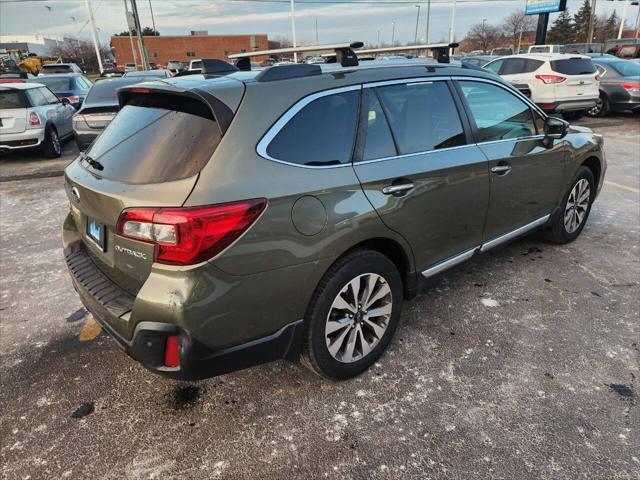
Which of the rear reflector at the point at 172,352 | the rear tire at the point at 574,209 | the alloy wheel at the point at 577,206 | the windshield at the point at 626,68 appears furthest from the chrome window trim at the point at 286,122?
the windshield at the point at 626,68

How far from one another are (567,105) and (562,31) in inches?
2599

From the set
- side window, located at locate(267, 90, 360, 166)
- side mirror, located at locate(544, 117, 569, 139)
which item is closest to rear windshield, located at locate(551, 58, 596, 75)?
side mirror, located at locate(544, 117, 569, 139)

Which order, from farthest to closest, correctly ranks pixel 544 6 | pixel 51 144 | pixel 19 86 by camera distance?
pixel 544 6 → pixel 51 144 → pixel 19 86

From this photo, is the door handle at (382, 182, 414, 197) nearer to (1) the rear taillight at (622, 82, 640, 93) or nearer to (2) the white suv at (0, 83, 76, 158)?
(2) the white suv at (0, 83, 76, 158)

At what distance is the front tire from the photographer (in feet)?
7.97

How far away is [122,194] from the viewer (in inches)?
84.0

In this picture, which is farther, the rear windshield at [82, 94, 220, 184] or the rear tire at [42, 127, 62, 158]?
the rear tire at [42, 127, 62, 158]

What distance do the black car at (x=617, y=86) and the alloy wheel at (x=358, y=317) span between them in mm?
12705

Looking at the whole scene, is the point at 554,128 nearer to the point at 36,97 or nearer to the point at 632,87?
the point at 36,97

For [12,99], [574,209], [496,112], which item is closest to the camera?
[496,112]

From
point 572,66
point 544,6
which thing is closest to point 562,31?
point 544,6

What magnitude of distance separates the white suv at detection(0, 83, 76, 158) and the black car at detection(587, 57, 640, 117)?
1337 cm

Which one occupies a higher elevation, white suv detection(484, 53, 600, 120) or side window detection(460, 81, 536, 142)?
side window detection(460, 81, 536, 142)

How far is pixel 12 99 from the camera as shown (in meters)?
8.92
